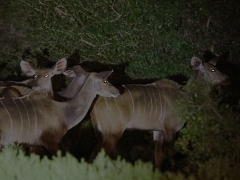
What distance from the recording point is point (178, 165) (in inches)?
238

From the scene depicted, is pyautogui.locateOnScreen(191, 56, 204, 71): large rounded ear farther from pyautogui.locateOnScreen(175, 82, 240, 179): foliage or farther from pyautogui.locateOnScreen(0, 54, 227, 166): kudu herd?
pyautogui.locateOnScreen(175, 82, 240, 179): foliage

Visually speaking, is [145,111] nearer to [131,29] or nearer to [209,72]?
[209,72]

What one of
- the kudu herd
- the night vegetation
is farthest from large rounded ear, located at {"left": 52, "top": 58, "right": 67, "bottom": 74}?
the night vegetation

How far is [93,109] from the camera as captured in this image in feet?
20.9

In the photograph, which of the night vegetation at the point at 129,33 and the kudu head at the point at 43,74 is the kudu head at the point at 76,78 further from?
the night vegetation at the point at 129,33

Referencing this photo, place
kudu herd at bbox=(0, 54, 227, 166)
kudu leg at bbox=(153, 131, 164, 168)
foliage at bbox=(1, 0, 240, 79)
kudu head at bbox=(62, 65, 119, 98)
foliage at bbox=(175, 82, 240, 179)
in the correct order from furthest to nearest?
foliage at bbox=(1, 0, 240, 79) < kudu leg at bbox=(153, 131, 164, 168) < kudu head at bbox=(62, 65, 119, 98) < kudu herd at bbox=(0, 54, 227, 166) < foliage at bbox=(175, 82, 240, 179)

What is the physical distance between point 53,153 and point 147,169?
1980mm

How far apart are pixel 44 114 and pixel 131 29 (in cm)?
168

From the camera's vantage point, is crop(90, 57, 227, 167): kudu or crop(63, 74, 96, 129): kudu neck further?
crop(90, 57, 227, 167): kudu

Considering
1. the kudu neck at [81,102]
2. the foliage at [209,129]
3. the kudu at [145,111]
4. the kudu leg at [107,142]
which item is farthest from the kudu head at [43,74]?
the foliage at [209,129]

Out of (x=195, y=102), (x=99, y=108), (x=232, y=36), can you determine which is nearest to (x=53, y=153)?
(x=99, y=108)

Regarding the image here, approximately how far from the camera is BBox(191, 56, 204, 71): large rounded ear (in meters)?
6.76

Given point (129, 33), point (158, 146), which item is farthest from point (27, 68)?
point (158, 146)

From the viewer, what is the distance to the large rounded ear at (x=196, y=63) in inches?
266
